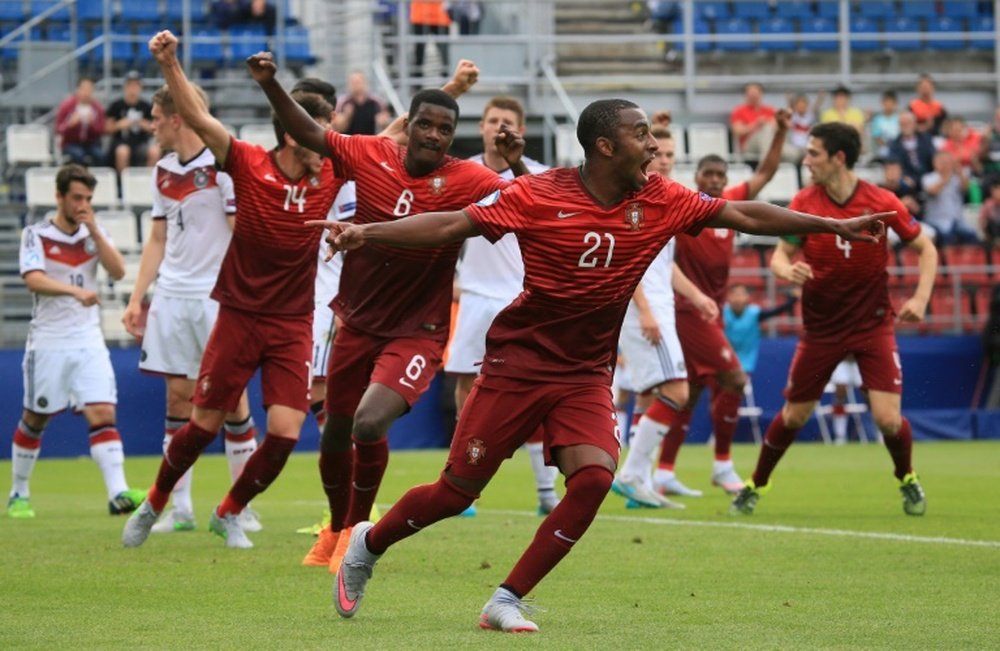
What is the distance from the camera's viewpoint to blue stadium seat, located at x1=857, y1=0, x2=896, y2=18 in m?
31.2

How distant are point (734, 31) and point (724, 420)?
16.9 metres

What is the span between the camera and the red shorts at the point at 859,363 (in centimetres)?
1195

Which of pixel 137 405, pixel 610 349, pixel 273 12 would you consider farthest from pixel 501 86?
pixel 610 349

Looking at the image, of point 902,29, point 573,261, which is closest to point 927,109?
point 902,29

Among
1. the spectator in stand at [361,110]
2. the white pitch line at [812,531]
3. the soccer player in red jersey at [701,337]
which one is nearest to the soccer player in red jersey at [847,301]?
the white pitch line at [812,531]

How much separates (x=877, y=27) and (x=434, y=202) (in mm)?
23834

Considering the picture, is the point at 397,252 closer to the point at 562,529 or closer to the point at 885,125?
the point at 562,529

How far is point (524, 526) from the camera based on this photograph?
1154 cm

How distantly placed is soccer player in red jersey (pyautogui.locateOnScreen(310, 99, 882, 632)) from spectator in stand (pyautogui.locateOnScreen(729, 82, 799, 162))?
19567 mm

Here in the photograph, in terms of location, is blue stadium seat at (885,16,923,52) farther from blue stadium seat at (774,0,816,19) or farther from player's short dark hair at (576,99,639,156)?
player's short dark hair at (576,99,639,156)

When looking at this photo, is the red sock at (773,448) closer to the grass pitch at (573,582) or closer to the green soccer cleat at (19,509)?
the grass pitch at (573,582)

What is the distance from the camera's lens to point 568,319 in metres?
7.18

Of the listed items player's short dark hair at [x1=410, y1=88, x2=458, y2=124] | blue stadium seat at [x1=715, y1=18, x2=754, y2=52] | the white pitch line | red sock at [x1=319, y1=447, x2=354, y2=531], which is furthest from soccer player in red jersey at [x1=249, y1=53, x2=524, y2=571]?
blue stadium seat at [x1=715, y1=18, x2=754, y2=52]

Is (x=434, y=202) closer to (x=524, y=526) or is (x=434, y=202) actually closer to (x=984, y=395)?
(x=524, y=526)
